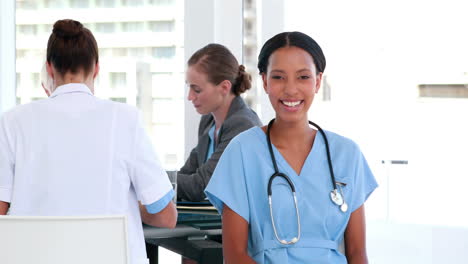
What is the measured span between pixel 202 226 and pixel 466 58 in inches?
58.3

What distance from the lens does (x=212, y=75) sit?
2766 mm

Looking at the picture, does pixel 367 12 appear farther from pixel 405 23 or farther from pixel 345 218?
pixel 345 218

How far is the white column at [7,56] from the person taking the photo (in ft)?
12.1

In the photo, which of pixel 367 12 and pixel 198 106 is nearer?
pixel 198 106

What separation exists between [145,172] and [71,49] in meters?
0.34

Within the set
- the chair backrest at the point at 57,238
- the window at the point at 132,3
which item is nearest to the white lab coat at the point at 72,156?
the chair backrest at the point at 57,238

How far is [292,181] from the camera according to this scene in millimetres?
1673

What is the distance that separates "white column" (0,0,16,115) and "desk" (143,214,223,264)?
5.86 feet

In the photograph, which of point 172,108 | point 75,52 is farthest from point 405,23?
point 75,52

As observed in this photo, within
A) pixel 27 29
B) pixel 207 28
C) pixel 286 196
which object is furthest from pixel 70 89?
pixel 27 29

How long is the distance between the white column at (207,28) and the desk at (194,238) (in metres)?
1.14

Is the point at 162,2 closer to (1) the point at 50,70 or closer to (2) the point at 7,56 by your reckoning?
(2) the point at 7,56

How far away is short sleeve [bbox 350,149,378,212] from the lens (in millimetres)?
1698

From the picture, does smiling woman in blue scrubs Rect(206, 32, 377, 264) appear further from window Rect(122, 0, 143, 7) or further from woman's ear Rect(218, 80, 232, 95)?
window Rect(122, 0, 143, 7)
